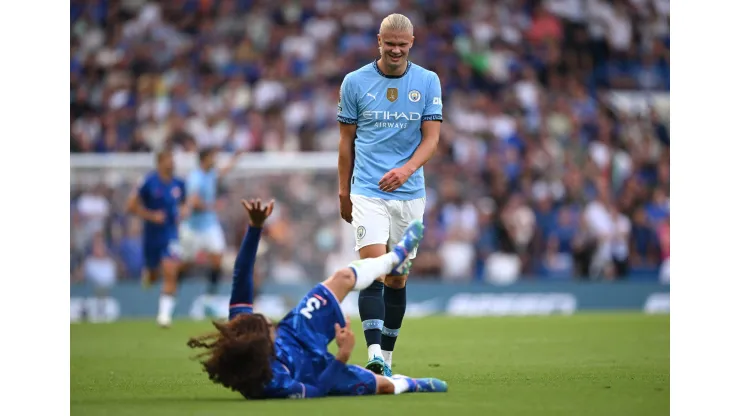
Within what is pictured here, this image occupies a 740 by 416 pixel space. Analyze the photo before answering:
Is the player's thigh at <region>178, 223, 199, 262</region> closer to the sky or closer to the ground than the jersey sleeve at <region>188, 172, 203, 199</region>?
closer to the ground

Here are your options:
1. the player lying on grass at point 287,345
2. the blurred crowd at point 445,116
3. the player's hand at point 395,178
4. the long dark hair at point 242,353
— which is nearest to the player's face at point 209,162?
the blurred crowd at point 445,116

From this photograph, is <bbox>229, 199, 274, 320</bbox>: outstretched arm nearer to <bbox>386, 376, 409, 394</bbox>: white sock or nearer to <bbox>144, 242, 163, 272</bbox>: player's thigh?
<bbox>386, 376, 409, 394</bbox>: white sock

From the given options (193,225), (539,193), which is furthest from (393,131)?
(539,193)

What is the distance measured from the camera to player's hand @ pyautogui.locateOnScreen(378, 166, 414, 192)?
28.5 ft

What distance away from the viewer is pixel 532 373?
949 cm

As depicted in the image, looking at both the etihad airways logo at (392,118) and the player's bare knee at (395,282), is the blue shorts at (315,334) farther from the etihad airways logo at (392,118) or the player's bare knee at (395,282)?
the etihad airways logo at (392,118)

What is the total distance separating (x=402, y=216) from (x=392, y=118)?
2.49ft

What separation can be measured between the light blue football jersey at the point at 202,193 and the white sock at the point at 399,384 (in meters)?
10.9

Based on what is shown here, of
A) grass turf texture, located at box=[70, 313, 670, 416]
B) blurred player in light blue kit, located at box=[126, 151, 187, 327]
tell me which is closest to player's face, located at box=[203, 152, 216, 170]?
blurred player in light blue kit, located at box=[126, 151, 187, 327]

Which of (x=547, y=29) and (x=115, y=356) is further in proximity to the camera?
(x=547, y=29)

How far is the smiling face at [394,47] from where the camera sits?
28.6 feet

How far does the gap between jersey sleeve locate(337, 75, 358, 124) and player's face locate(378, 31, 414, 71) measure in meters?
0.34

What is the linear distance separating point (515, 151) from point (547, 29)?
4.31m
